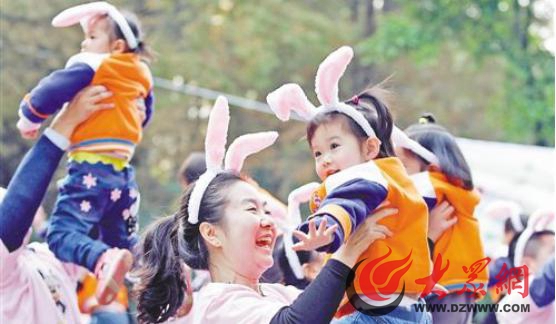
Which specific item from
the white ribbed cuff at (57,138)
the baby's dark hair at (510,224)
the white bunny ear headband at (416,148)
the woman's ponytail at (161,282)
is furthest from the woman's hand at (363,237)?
the baby's dark hair at (510,224)

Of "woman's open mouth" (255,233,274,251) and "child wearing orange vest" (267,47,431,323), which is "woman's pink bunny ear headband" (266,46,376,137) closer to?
"child wearing orange vest" (267,47,431,323)

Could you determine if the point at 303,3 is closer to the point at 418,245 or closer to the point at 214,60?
the point at 214,60

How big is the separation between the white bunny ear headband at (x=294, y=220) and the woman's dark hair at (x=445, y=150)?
0.44 m

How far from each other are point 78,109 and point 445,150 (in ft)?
4.54

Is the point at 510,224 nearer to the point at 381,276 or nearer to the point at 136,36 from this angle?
the point at 136,36

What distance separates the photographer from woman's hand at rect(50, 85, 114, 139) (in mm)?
3764

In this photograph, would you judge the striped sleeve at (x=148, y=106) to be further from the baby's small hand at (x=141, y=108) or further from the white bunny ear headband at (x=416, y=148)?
the white bunny ear headband at (x=416, y=148)

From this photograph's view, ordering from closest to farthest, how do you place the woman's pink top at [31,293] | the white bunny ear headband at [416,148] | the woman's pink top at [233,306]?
the woman's pink top at [233,306], the woman's pink top at [31,293], the white bunny ear headband at [416,148]

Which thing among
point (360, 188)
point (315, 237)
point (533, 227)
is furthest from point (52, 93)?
point (533, 227)

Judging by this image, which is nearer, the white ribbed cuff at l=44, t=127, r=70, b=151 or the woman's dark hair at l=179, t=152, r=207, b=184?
the white ribbed cuff at l=44, t=127, r=70, b=151

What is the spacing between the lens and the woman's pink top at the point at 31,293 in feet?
11.1

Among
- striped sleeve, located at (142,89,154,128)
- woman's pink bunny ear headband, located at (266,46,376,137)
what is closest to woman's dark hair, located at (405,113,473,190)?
woman's pink bunny ear headband, located at (266,46,376,137)

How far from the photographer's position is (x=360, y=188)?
99.2 inches

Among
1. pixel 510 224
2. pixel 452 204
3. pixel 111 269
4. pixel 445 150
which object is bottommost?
pixel 510 224
